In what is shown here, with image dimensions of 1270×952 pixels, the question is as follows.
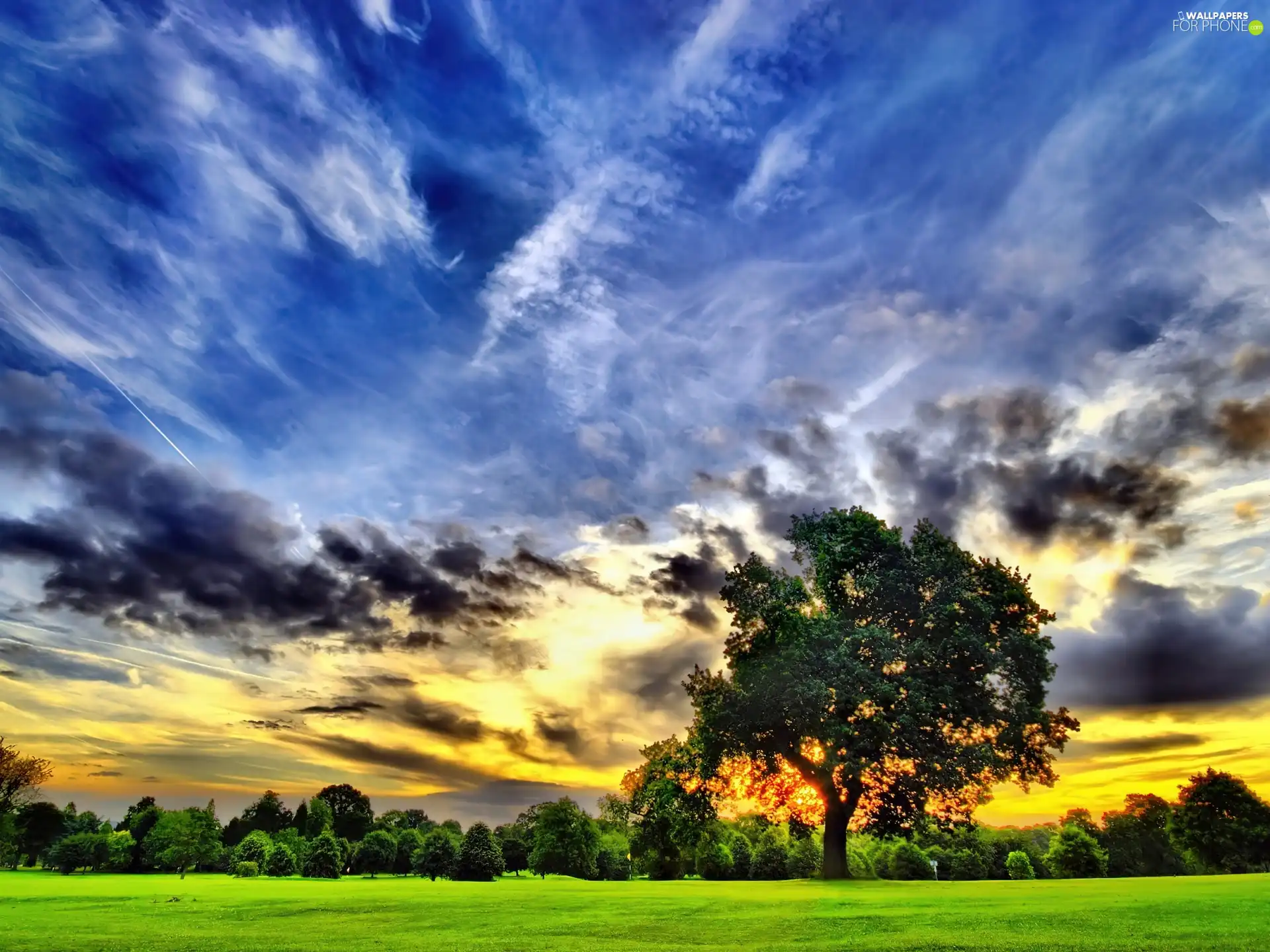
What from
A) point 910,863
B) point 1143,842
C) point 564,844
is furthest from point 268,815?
point 1143,842

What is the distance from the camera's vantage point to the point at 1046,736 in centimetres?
4134

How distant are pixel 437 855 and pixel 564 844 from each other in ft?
49.0

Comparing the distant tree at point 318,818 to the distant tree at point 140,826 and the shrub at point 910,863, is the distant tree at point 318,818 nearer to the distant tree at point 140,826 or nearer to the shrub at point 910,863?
the distant tree at point 140,826

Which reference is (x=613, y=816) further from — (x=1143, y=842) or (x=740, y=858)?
(x=1143, y=842)

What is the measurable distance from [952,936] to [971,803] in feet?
87.3

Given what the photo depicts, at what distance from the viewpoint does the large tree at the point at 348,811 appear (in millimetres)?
135500

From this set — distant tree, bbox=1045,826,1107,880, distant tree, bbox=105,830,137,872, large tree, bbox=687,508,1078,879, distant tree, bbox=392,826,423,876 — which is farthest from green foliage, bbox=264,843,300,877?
distant tree, bbox=1045,826,1107,880

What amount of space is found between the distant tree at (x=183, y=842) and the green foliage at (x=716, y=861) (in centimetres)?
7425

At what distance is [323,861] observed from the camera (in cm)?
8650

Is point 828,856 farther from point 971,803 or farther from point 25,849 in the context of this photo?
point 25,849

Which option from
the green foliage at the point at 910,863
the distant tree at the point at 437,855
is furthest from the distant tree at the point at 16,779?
the green foliage at the point at 910,863

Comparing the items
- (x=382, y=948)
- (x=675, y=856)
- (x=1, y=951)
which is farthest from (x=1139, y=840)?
(x=1, y=951)

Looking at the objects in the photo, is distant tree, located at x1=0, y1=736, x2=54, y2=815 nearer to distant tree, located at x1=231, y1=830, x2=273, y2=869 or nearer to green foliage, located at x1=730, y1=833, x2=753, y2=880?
distant tree, located at x1=231, y1=830, x2=273, y2=869

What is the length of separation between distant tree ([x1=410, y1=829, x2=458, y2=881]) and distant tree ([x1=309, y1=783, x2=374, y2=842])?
172 ft
